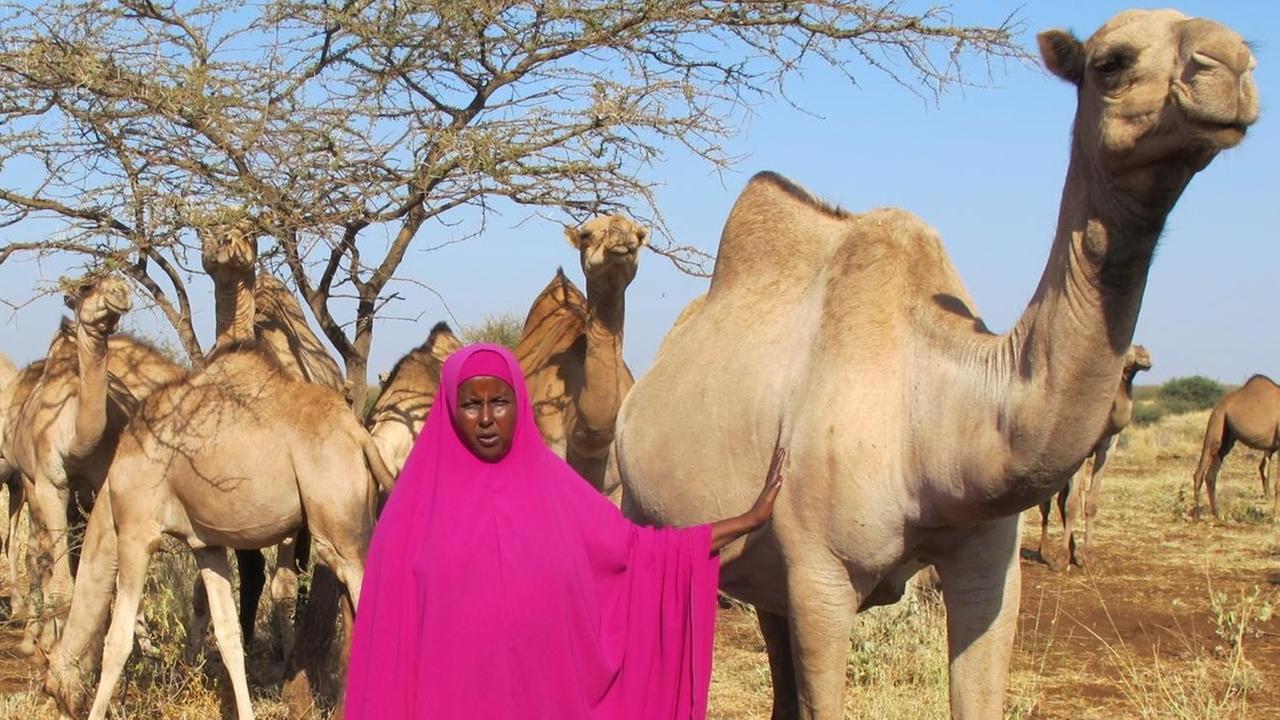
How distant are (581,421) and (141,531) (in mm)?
2181

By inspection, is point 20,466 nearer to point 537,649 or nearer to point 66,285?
point 66,285

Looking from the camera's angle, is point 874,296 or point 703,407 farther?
point 703,407

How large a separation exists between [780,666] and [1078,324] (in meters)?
2.72

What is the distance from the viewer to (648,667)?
168 inches

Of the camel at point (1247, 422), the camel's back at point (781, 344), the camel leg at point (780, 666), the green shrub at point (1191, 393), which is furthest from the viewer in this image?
the green shrub at point (1191, 393)

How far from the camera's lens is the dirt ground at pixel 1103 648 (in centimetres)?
714

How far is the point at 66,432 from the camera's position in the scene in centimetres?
816

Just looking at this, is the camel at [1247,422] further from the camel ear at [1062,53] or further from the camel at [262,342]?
the camel ear at [1062,53]

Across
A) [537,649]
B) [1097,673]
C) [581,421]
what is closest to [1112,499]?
[1097,673]

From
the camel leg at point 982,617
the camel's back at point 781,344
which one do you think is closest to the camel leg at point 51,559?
the camel's back at point 781,344

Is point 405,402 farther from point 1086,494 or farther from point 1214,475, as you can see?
point 1214,475

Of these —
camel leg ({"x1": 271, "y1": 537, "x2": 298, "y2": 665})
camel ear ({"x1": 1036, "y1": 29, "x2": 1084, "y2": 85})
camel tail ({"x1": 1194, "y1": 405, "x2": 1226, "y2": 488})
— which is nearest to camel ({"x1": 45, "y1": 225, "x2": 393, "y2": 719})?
camel leg ({"x1": 271, "y1": 537, "x2": 298, "y2": 665})

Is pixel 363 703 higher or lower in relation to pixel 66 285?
lower

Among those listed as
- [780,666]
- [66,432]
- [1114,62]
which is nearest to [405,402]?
[66,432]
